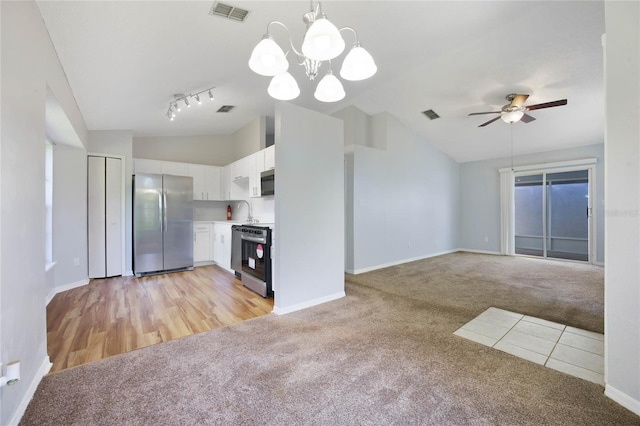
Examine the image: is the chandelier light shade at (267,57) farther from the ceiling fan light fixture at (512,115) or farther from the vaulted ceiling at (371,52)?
the ceiling fan light fixture at (512,115)

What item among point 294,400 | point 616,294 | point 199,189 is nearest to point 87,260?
point 199,189

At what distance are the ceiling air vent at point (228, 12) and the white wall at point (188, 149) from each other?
392 cm

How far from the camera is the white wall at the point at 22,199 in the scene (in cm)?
136

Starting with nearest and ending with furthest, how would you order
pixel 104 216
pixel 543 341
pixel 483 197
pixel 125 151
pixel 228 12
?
1. pixel 228 12
2. pixel 543 341
3. pixel 104 216
4. pixel 125 151
5. pixel 483 197

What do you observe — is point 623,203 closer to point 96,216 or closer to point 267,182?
point 267,182

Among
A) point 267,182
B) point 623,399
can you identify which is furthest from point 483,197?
point 623,399

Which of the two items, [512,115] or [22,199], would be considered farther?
[512,115]

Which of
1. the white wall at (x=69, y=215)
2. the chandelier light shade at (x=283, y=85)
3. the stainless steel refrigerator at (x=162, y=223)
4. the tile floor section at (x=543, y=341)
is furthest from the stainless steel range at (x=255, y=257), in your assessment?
the white wall at (x=69, y=215)

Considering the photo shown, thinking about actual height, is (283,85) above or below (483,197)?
above

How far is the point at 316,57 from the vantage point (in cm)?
152

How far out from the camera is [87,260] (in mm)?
4266

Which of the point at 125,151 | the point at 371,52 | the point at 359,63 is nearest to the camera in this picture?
A: the point at 359,63

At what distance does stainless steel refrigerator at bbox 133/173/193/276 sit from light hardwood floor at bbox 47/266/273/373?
379mm

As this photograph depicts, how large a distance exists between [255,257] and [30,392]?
2.28 m
